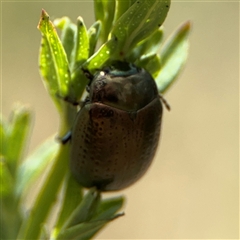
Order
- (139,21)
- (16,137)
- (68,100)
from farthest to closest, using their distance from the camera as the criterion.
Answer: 1. (16,137)
2. (68,100)
3. (139,21)

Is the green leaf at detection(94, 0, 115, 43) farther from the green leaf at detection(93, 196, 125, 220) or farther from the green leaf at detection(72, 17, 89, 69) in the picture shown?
the green leaf at detection(93, 196, 125, 220)

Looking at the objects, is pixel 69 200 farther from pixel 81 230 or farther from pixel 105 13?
pixel 105 13

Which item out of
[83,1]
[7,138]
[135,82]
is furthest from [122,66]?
[83,1]

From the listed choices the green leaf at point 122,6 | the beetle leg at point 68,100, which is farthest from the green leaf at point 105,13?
the beetle leg at point 68,100

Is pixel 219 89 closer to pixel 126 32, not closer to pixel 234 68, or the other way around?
pixel 234 68

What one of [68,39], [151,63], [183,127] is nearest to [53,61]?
[68,39]

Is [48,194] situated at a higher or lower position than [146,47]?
lower
